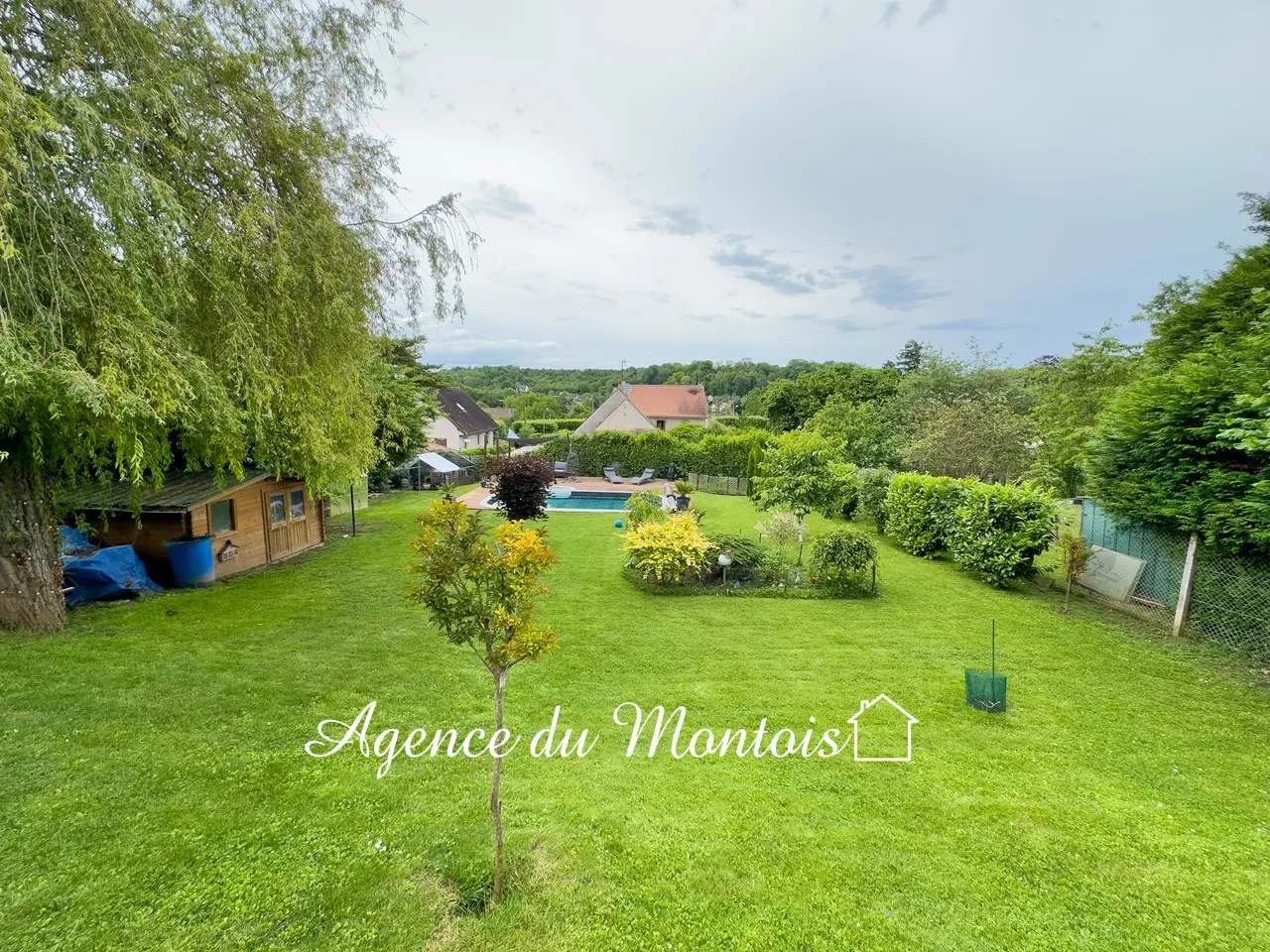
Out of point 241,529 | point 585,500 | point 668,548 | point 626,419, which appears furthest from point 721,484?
point 241,529

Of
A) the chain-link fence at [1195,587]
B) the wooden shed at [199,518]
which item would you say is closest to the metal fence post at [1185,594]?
the chain-link fence at [1195,587]

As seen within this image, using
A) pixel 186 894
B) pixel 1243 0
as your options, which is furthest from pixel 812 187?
pixel 186 894

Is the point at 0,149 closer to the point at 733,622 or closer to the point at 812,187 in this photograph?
the point at 733,622

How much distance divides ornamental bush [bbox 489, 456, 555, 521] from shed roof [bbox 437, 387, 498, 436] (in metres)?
24.7

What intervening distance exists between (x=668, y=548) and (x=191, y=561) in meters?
8.04

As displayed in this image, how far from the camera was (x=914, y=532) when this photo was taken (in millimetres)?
13016

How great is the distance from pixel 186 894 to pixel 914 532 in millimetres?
13428

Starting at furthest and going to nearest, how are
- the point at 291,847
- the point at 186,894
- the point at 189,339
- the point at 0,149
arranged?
1. the point at 189,339
2. the point at 0,149
3. the point at 291,847
4. the point at 186,894

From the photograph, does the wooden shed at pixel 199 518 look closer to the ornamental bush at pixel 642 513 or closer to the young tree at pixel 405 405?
the young tree at pixel 405 405

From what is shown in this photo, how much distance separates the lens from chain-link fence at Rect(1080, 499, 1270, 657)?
6.85 meters

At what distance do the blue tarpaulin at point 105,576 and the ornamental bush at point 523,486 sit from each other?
7581mm

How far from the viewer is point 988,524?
1044 centimetres

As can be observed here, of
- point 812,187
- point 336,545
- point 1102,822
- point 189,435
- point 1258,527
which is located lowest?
point 336,545

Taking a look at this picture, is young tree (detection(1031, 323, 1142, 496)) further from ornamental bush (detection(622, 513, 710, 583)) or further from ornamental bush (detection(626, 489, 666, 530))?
ornamental bush (detection(622, 513, 710, 583))
